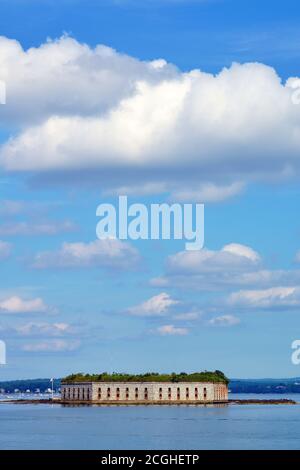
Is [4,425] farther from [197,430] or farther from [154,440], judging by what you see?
[154,440]

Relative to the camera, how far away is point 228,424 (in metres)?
194

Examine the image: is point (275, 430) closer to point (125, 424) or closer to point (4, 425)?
point (125, 424)

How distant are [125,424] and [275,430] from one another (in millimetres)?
Result: 31506
